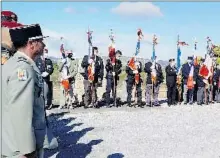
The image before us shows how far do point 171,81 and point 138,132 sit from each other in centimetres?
584

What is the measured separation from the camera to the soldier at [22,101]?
3.55 metres

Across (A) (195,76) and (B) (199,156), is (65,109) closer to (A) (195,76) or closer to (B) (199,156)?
(A) (195,76)

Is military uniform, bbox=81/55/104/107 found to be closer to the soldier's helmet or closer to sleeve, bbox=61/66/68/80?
sleeve, bbox=61/66/68/80

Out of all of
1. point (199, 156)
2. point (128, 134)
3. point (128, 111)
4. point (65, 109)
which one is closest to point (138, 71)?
point (128, 111)

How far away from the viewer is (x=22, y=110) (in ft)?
11.6

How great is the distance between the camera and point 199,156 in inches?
331

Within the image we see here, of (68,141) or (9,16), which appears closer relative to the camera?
(9,16)

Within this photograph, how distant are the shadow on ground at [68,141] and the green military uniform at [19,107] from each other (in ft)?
15.4

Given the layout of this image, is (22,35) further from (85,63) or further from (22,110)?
(85,63)

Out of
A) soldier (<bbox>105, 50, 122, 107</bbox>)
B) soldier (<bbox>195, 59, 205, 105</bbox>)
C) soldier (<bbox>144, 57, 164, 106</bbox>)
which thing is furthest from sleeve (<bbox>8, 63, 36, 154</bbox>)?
soldier (<bbox>195, 59, 205, 105</bbox>)

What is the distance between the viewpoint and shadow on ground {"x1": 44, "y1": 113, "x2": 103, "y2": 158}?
8.61 metres

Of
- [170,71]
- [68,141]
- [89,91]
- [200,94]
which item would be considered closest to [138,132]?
[68,141]

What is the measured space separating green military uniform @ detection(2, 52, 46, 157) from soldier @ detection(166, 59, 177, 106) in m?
12.8

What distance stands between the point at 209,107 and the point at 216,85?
6.75ft
